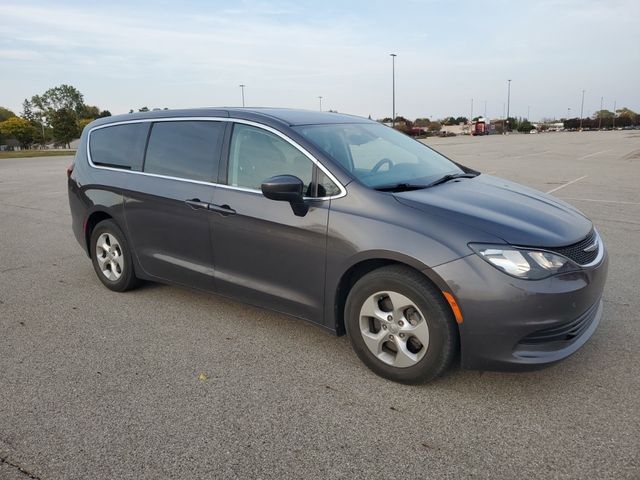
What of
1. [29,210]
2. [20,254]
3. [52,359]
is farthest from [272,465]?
[29,210]

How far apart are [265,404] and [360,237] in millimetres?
1124

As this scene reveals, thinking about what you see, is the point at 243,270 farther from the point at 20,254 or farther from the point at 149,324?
the point at 20,254

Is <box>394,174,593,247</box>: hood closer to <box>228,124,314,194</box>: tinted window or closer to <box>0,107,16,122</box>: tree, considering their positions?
<box>228,124,314,194</box>: tinted window

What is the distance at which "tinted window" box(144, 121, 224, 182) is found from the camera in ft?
13.4

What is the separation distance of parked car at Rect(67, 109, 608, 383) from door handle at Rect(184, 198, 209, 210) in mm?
11

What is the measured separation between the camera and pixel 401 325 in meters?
3.14

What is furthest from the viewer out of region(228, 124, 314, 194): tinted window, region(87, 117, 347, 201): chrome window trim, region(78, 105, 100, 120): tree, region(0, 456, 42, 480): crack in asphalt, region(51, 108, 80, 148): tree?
region(78, 105, 100, 120): tree

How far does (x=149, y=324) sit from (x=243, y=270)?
1.00 metres

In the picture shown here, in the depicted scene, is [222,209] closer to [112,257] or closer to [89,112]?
[112,257]

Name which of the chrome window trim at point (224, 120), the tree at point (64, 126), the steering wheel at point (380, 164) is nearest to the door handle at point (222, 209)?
the chrome window trim at point (224, 120)

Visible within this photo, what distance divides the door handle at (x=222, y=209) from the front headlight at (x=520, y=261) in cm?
176

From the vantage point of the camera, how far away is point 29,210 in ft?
33.7

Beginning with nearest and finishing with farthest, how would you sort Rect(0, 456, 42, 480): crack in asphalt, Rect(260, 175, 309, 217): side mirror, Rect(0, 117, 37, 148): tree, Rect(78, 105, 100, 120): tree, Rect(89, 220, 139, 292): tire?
Rect(0, 456, 42, 480): crack in asphalt → Rect(260, 175, 309, 217): side mirror → Rect(89, 220, 139, 292): tire → Rect(0, 117, 37, 148): tree → Rect(78, 105, 100, 120): tree

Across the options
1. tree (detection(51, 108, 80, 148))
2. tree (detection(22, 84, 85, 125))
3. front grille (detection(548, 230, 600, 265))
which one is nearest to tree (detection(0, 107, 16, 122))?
tree (detection(22, 84, 85, 125))
